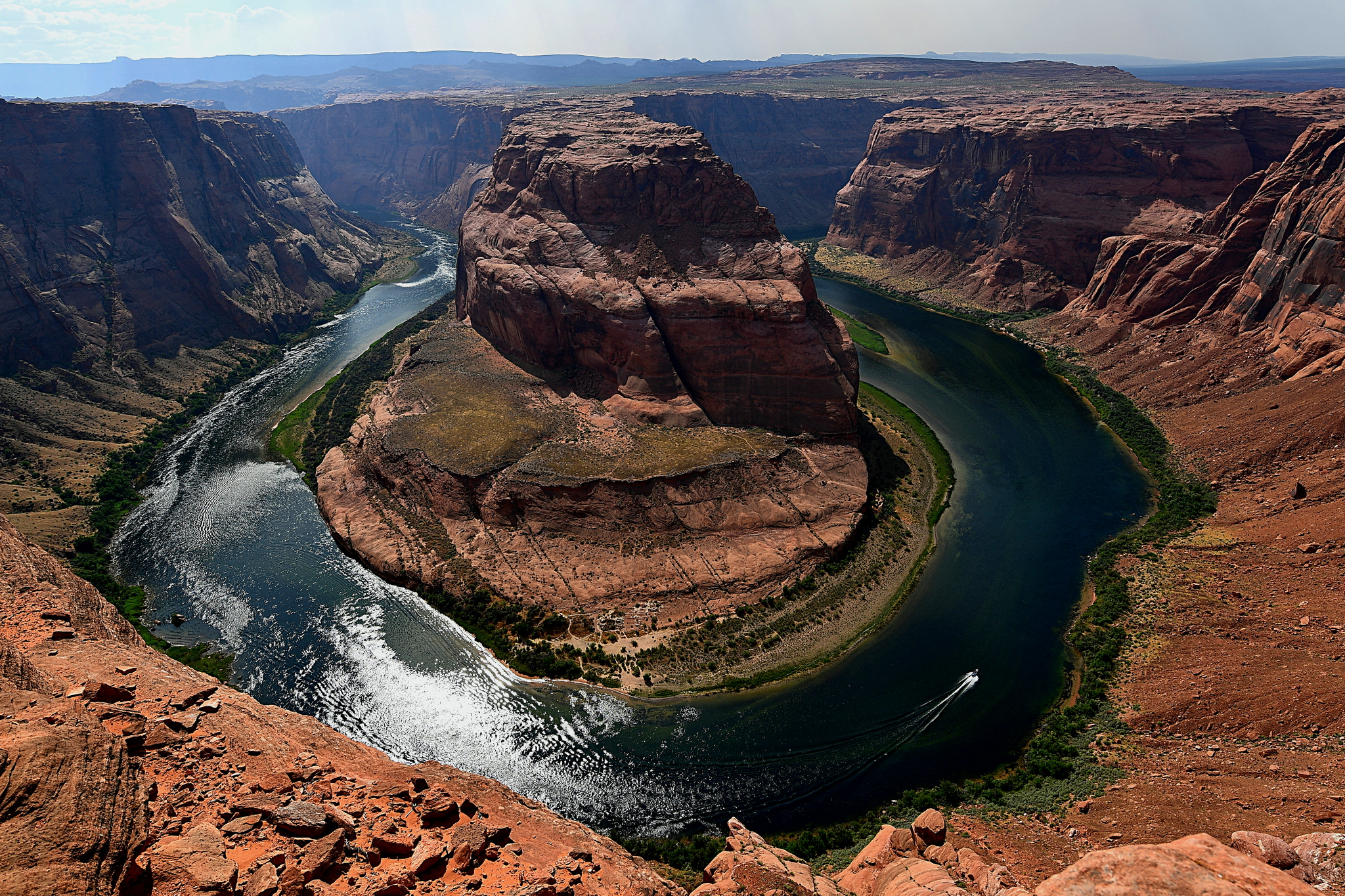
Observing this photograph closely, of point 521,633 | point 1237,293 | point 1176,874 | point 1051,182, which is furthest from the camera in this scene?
point 1051,182

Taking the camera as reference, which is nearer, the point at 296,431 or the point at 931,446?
the point at 931,446

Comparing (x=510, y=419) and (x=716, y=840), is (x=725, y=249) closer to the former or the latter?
(x=510, y=419)

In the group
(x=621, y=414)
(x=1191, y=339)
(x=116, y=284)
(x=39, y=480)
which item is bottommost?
(x=39, y=480)

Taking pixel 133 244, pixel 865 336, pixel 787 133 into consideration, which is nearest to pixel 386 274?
pixel 133 244

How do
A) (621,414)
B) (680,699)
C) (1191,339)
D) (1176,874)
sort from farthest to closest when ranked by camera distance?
(1191,339), (621,414), (680,699), (1176,874)

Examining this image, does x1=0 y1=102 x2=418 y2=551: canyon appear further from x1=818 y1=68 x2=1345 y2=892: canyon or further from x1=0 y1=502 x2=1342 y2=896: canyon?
x1=818 y1=68 x2=1345 y2=892: canyon

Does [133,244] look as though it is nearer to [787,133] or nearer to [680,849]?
[680,849]

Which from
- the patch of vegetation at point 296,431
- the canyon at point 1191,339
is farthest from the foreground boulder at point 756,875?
the patch of vegetation at point 296,431

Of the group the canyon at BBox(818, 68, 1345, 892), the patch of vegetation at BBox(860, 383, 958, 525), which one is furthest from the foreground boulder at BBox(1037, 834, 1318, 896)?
the patch of vegetation at BBox(860, 383, 958, 525)

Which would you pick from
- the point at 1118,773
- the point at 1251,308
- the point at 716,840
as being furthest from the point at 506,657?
the point at 1251,308
